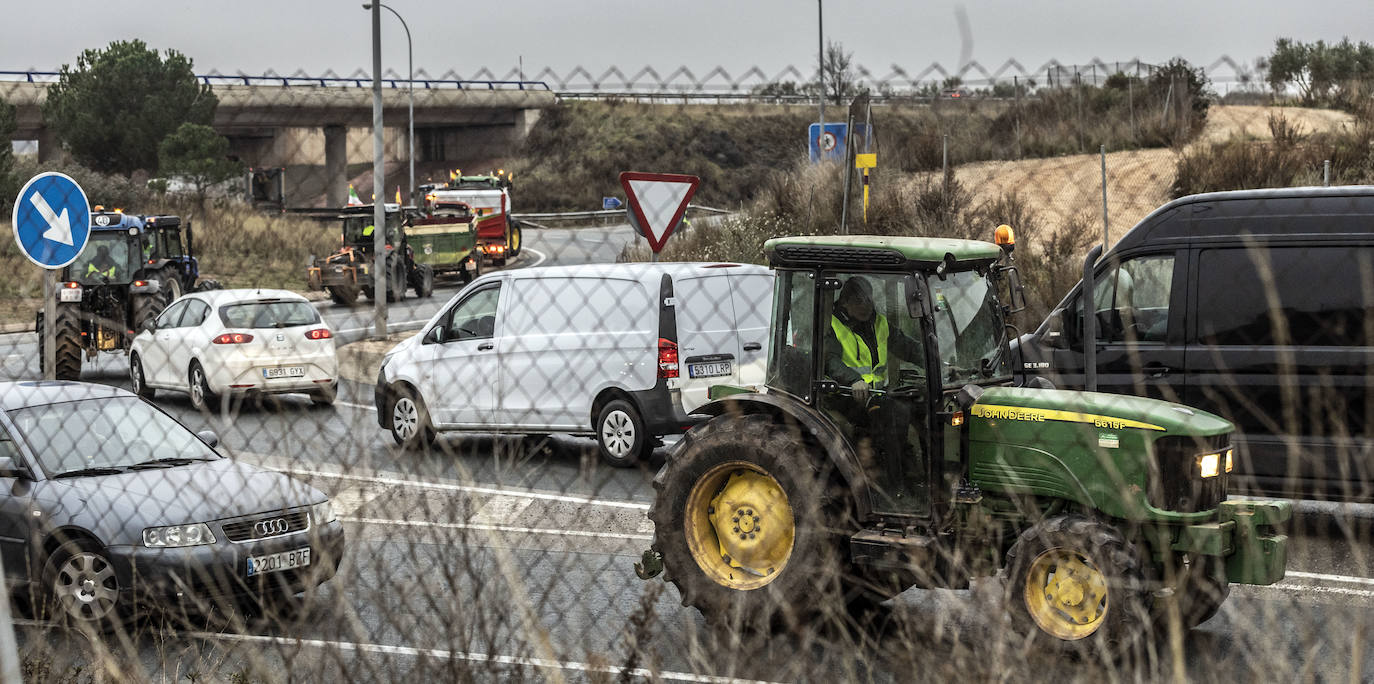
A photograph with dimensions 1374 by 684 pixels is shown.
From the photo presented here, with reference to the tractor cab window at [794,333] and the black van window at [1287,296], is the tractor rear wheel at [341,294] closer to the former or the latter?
the black van window at [1287,296]

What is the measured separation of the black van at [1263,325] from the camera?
28.8 feet

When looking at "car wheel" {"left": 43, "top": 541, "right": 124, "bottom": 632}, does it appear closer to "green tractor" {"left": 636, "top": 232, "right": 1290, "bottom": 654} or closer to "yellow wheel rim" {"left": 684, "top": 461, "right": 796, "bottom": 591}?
"green tractor" {"left": 636, "top": 232, "right": 1290, "bottom": 654}

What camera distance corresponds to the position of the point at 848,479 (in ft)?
21.5

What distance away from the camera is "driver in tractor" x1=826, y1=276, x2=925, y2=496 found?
21.7 ft

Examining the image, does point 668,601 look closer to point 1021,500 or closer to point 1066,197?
point 1021,500

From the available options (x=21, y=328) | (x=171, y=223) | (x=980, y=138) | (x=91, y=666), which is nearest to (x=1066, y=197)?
(x=980, y=138)

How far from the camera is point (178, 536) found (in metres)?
7.12

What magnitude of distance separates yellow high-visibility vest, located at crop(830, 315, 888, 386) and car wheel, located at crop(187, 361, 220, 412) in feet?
34.8

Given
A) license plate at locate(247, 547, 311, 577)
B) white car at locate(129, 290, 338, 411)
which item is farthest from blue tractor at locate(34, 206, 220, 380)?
license plate at locate(247, 547, 311, 577)

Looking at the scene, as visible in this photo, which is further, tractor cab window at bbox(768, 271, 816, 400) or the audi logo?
the audi logo

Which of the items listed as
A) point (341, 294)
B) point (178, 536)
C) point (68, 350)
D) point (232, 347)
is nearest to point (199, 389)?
point (232, 347)

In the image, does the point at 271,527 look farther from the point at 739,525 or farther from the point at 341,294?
the point at 341,294

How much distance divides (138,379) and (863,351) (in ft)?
41.9

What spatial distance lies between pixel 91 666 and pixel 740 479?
3.13m
